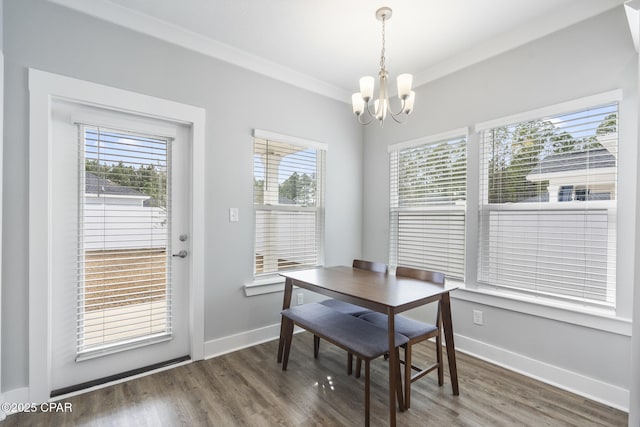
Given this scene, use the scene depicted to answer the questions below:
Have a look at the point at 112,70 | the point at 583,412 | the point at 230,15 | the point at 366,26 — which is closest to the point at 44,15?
the point at 112,70

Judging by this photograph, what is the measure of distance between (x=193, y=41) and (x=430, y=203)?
8.69ft

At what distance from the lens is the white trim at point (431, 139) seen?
2828 millimetres

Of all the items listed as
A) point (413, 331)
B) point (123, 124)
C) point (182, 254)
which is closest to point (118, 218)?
point (182, 254)

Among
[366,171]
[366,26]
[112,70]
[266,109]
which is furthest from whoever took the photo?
[366,171]

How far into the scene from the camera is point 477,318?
8.82ft

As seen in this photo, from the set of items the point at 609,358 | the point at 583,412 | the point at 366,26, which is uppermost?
the point at 366,26

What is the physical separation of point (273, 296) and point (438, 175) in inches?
81.8

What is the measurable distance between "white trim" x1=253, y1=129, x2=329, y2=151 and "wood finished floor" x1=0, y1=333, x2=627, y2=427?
6.75 feet

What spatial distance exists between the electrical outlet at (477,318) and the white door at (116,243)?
8.29ft

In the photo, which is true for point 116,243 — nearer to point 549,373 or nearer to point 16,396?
point 16,396

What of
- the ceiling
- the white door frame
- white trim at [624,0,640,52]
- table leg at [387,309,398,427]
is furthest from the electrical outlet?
the white door frame

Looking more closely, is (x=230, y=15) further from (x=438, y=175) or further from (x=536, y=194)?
(x=536, y=194)

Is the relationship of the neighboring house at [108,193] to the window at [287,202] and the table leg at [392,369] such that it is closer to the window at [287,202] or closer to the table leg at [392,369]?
the window at [287,202]

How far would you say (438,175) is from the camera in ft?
10.1
